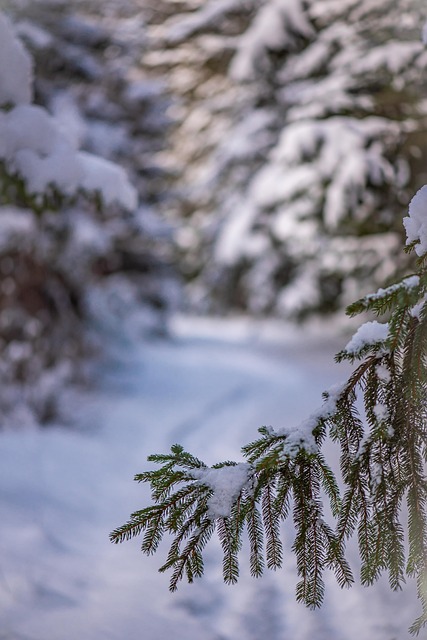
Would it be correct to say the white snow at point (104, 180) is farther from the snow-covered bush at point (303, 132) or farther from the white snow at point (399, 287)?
the snow-covered bush at point (303, 132)

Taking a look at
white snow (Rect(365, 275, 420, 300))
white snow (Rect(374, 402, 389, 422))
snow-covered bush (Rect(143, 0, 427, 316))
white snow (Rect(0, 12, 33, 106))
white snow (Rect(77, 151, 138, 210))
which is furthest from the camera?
snow-covered bush (Rect(143, 0, 427, 316))

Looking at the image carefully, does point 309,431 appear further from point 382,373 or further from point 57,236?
point 57,236

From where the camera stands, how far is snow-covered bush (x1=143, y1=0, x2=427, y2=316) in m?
7.23

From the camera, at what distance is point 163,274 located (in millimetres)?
13344

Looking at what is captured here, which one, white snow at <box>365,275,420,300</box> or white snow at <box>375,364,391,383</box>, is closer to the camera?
white snow at <box>365,275,420,300</box>

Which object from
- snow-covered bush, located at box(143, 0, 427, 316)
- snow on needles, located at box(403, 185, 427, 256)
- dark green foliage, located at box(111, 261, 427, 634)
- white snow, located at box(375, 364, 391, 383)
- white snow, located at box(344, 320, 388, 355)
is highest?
snow-covered bush, located at box(143, 0, 427, 316)

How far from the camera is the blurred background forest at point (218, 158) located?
7.29 meters

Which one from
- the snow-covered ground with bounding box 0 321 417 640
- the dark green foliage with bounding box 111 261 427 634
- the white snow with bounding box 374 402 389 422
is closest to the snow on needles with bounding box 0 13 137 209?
the dark green foliage with bounding box 111 261 427 634

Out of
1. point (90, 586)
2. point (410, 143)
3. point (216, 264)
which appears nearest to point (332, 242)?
point (410, 143)

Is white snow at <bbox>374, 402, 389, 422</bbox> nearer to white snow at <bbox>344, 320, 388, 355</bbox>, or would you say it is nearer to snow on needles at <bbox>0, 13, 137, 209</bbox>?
white snow at <bbox>344, 320, 388, 355</bbox>

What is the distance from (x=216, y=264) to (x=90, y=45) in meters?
4.74

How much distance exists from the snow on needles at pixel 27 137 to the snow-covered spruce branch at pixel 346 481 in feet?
5.39

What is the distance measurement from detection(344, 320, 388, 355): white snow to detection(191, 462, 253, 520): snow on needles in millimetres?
495

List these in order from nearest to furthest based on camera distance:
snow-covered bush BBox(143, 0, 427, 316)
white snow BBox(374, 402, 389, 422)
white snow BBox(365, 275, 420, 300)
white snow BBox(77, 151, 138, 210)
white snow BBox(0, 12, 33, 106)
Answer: white snow BBox(365, 275, 420, 300) < white snow BBox(374, 402, 389, 422) < white snow BBox(0, 12, 33, 106) < white snow BBox(77, 151, 138, 210) < snow-covered bush BBox(143, 0, 427, 316)
